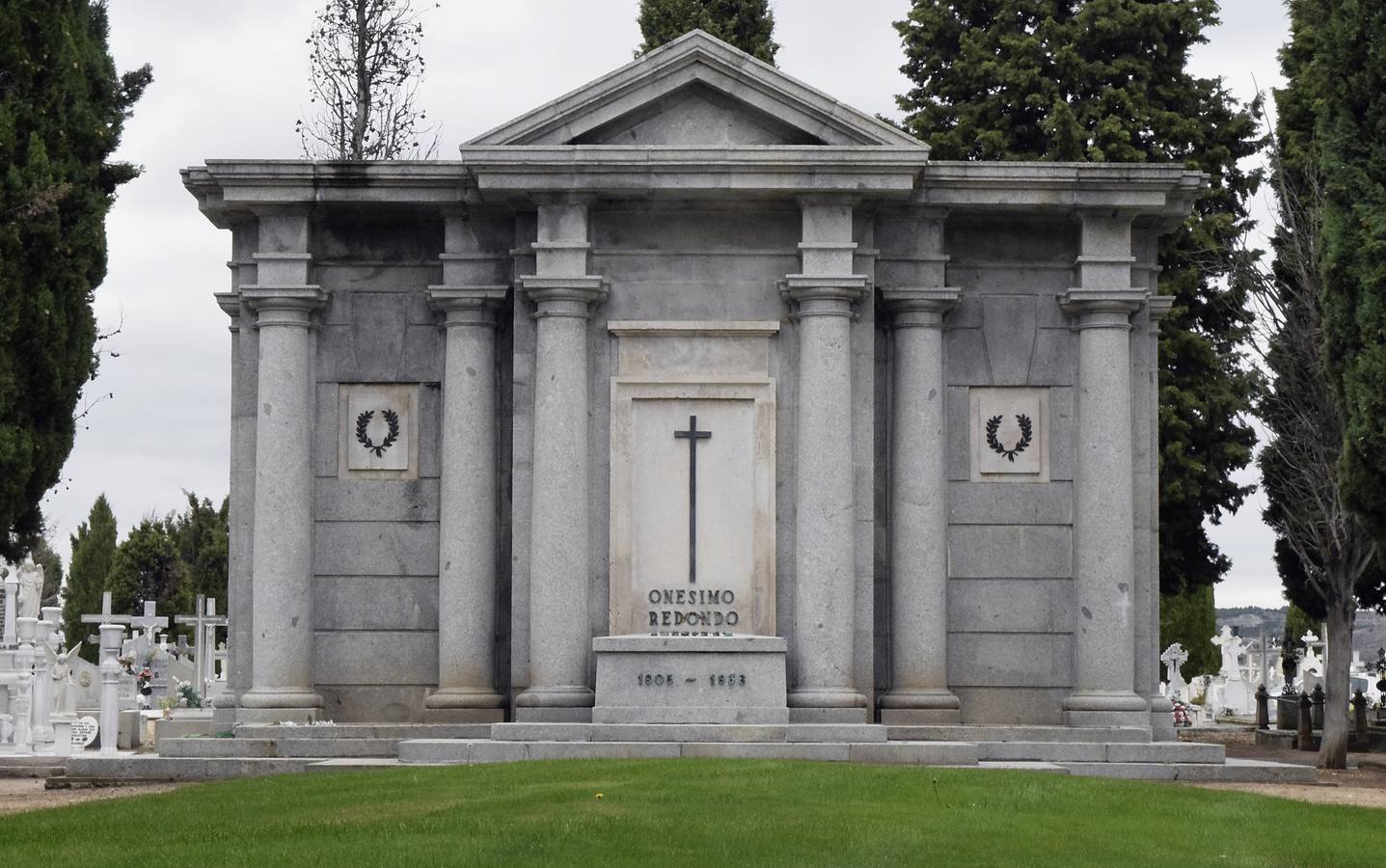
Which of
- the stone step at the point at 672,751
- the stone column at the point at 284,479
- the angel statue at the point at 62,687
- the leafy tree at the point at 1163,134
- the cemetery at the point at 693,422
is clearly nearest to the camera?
the stone step at the point at 672,751

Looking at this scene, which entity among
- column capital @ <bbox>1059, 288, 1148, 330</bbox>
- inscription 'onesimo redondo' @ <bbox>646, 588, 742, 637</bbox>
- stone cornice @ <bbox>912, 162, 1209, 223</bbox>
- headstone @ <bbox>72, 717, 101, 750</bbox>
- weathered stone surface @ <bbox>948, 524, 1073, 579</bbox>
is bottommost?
headstone @ <bbox>72, 717, 101, 750</bbox>

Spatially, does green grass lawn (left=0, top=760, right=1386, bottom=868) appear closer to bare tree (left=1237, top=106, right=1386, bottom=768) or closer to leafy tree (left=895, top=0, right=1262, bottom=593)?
bare tree (left=1237, top=106, right=1386, bottom=768)

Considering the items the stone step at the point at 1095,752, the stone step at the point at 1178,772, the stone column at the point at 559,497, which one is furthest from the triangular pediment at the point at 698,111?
the stone step at the point at 1178,772

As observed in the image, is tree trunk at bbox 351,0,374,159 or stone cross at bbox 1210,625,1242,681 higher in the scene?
tree trunk at bbox 351,0,374,159

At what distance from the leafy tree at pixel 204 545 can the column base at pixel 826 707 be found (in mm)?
41607

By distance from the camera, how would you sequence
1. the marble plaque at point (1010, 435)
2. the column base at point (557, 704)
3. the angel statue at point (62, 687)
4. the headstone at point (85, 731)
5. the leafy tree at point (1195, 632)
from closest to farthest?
the column base at point (557, 704)
the marble plaque at point (1010, 435)
the headstone at point (85, 731)
the angel statue at point (62, 687)
the leafy tree at point (1195, 632)

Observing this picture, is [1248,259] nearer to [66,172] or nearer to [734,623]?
[734,623]

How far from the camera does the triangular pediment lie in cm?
2133

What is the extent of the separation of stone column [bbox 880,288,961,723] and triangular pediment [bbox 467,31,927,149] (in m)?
1.84

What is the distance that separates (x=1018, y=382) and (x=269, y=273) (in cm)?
761

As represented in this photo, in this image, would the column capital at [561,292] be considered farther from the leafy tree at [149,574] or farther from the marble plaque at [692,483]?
the leafy tree at [149,574]

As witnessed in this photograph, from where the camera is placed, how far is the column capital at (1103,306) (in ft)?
71.7

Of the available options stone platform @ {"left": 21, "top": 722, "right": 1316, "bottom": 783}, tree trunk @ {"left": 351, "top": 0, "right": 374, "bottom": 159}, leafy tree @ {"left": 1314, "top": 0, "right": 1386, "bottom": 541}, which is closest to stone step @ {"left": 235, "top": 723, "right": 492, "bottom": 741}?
stone platform @ {"left": 21, "top": 722, "right": 1316, "bottom": 783}

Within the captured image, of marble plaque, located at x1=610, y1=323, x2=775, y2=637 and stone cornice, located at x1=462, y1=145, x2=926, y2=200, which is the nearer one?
stone cornice, located at x1=462, y1=145, x2=926, y2=200
